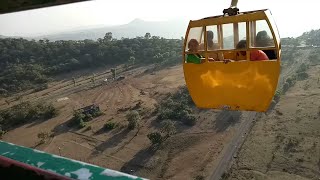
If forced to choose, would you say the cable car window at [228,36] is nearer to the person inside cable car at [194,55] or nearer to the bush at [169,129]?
the person inside cable car at [194,55]

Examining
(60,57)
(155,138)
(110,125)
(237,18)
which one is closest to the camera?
(237,18)

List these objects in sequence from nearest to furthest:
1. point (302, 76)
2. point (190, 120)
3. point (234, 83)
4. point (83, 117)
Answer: point (234, 83) → point (190, 120) → point (83, 117) → point (302, 76)

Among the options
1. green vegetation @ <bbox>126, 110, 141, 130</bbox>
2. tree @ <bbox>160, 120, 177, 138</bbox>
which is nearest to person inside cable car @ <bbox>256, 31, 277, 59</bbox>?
tree @ <bbox>160, 120, 177, 138</bbox>

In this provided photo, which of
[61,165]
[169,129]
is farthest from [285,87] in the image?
[61,165]

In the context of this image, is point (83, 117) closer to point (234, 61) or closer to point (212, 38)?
point (212, 38)

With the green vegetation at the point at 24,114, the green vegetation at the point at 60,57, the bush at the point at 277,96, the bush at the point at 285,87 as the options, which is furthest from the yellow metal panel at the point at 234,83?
the green vegetation at the point at 60,57

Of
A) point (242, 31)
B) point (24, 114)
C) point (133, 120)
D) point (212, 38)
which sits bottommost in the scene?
point (133, 120)
